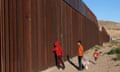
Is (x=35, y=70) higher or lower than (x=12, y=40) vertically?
lower

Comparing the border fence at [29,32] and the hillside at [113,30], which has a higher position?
the hillside at [113,30]

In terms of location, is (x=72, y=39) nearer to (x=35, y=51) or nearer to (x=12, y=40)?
(x=35, y=51)

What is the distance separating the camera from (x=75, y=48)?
26.5m

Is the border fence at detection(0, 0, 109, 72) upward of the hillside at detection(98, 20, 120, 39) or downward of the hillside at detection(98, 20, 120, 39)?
downward

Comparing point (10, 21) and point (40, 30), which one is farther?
point (40, 30)

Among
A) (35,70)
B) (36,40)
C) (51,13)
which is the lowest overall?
(35,70)

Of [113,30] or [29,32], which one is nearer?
[29,32]

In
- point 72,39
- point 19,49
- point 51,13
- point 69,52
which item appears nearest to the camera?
point 19,49

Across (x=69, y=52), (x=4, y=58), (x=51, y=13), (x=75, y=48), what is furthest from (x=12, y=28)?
(x=75, y=48)

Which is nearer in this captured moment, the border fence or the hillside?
the border fence

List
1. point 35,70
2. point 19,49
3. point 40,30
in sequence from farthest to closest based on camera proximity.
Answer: point 40,30
point 35,70
point 19,49

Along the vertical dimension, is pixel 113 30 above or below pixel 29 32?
above

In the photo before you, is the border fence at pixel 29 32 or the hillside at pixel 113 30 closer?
the border fence at pixel 29 32

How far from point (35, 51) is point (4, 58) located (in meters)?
3.33
